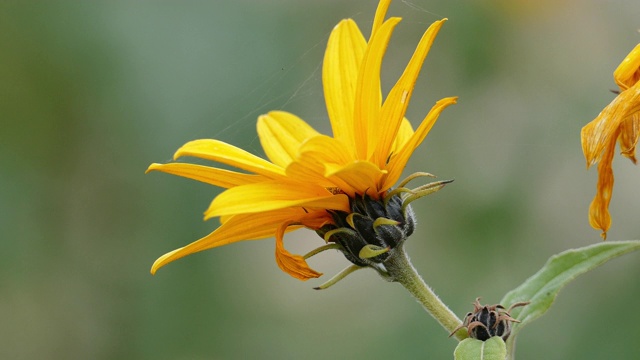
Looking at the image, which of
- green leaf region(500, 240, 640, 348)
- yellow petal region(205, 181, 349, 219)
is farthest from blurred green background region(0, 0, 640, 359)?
yellow petal region(205, 181, 349, 219)

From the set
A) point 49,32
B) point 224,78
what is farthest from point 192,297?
point 49,32

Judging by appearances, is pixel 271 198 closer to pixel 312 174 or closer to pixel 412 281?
pixel 312 174

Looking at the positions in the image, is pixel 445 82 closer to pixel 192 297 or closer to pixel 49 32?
pixel 192 297

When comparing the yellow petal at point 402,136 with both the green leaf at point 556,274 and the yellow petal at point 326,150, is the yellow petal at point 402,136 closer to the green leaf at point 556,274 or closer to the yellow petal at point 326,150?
the yellow petal at point 326,150

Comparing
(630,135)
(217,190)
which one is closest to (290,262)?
(630,135)

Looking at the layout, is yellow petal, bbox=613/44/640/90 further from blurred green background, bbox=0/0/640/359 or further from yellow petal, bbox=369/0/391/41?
blurred green background, bbox=0/0/640/359

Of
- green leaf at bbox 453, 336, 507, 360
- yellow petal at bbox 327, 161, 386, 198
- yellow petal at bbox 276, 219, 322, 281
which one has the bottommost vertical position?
green leaf at bbox 453, 336, 507, 360
